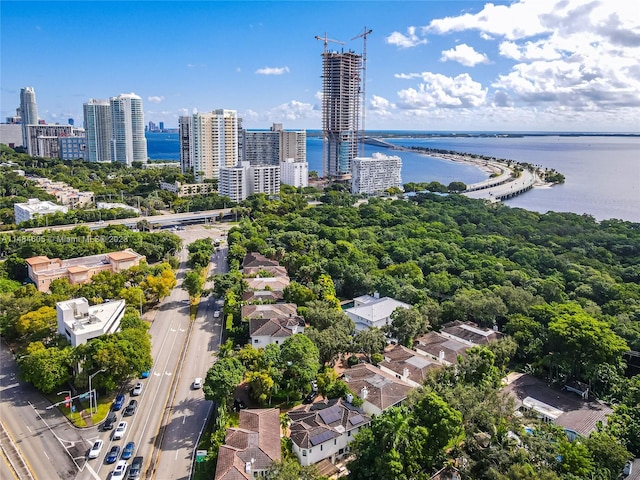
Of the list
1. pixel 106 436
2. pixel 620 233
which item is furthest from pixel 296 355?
pixel 620 233

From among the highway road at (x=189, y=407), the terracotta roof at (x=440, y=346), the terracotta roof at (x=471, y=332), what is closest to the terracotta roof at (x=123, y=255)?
the highway road at (x=189, y=407)

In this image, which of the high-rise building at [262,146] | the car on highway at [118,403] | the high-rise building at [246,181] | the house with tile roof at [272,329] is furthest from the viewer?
the high-rise building at [262,146]

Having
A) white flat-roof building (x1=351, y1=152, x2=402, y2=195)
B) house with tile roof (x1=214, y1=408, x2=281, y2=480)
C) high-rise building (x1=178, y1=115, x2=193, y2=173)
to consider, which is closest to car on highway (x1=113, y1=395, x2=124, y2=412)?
house with tile roof (x1=214, y1=408, x2=281, y2=480)

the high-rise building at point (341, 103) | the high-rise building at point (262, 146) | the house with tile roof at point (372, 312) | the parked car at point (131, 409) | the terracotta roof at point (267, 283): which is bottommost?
the parked car at point (131, 409)

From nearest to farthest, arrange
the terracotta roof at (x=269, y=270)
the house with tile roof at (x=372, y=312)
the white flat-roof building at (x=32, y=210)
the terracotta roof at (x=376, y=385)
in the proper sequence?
the terracotta roof at (x=376, y=385) → the house with tile roof at (x=372, y=312) → the terracotta roof at (x=269, y=270) → the white flat-roof building at (x=32, y=210)

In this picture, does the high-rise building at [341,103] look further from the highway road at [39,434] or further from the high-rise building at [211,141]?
the highway road at [39,434]
